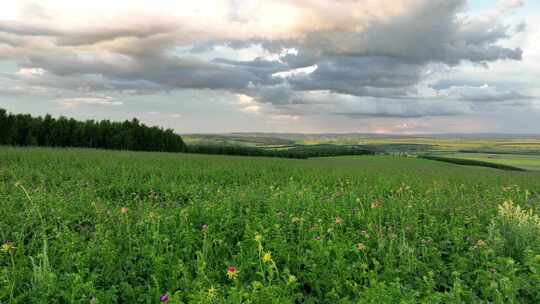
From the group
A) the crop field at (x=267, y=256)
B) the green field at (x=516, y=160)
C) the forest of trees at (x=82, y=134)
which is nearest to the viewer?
the crop field at (x=267, y=256)

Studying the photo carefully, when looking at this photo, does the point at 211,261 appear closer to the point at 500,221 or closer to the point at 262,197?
the point at 262,197

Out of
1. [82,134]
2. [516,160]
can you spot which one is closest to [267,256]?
[82,134]

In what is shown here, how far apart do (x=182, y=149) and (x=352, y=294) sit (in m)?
74.1

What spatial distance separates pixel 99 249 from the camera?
502 centimetres

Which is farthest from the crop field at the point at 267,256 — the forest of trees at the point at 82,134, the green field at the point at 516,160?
the forest of trees at the point at 82,134

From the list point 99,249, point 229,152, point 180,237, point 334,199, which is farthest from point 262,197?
point 229,152

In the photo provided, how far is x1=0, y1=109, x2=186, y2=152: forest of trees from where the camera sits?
5750 centimetres

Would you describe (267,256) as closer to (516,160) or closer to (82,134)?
(82,134)

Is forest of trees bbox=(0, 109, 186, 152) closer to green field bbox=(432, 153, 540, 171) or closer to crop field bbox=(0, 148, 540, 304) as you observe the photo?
crop field bbox=(0, 148, 540, 304)

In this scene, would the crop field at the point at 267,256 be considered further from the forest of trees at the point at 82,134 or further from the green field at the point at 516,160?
the forest of trees at the point at 82,134

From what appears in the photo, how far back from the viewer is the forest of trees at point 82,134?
2264 inches

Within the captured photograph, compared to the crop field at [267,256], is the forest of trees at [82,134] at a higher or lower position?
higher

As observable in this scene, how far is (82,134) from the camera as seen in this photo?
211ft

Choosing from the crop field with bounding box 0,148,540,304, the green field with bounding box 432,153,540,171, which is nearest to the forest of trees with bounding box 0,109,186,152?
the crop field with bounding box 0,148,540,304
